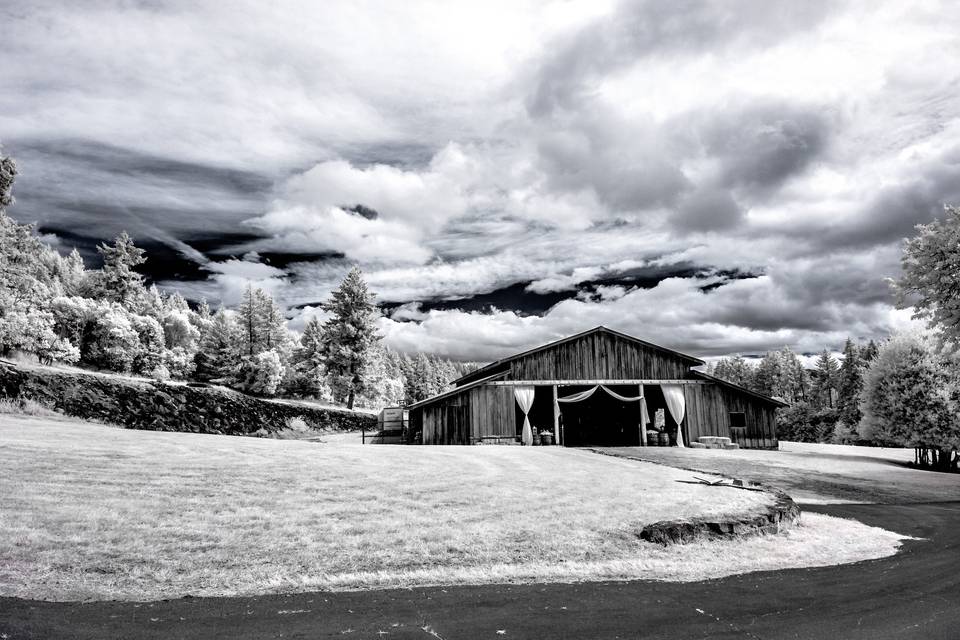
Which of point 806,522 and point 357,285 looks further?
point 357,285

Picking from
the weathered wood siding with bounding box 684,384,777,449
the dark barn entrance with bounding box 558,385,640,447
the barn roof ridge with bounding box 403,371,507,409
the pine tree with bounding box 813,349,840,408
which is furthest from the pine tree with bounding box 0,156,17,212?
the pine tree with bounding box 813,349,840,408

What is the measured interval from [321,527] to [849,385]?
93.2 metres

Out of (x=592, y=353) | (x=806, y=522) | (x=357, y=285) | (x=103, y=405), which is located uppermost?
(x=357, y=285)

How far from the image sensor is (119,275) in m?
59.4

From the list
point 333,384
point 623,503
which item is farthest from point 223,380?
point 623,503

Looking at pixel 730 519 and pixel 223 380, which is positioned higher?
pixel 223 380

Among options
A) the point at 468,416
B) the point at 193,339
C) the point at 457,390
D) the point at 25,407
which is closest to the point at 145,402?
the point at 25,407

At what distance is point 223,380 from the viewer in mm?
53656

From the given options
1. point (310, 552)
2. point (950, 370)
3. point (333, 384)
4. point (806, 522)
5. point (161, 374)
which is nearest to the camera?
point (310, 552)

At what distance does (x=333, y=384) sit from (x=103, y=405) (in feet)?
80.9

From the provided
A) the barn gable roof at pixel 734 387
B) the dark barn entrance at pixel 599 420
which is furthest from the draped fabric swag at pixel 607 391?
the dark barn entrance at pixel 599 420

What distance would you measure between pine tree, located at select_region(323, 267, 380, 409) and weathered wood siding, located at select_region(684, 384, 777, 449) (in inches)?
1112

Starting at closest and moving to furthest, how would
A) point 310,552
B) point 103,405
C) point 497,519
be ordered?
1. point 310,552
2. point 497,519
3. point 103,405

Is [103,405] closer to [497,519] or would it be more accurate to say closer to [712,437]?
[497,519]
